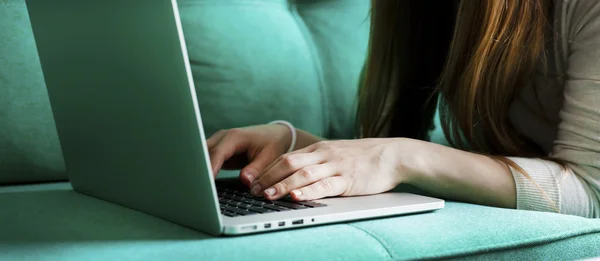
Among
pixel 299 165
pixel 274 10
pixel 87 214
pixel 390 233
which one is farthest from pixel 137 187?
pixel 274 10

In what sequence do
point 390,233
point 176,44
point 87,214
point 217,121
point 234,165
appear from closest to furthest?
point 176,44
point 390,233
point 87,214
point 234,165
point 217,121

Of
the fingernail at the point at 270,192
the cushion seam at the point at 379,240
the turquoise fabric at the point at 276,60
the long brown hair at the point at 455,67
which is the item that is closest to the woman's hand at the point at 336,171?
the fingernail at the point at 270,192

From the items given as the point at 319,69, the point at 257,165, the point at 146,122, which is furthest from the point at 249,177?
the point at 319,69

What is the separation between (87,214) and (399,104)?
0.73 meters

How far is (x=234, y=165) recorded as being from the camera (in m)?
1.13

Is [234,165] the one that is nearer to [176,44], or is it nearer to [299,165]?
[299,165]

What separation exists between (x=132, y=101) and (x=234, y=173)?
530 mm

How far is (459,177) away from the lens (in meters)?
0.97

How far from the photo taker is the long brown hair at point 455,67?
1068 millimetres

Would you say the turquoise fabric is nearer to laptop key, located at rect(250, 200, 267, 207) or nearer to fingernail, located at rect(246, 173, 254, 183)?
fingernail, located at rect(246, 173, 254, 183)

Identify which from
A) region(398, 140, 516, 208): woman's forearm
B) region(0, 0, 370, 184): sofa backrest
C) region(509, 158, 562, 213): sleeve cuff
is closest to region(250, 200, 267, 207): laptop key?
region(398, 140, 516, 208): woman's forearm

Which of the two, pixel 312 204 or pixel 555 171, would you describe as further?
pixel 555 171

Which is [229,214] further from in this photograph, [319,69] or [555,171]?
[319,69]

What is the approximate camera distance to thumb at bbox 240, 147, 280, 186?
101 cm
